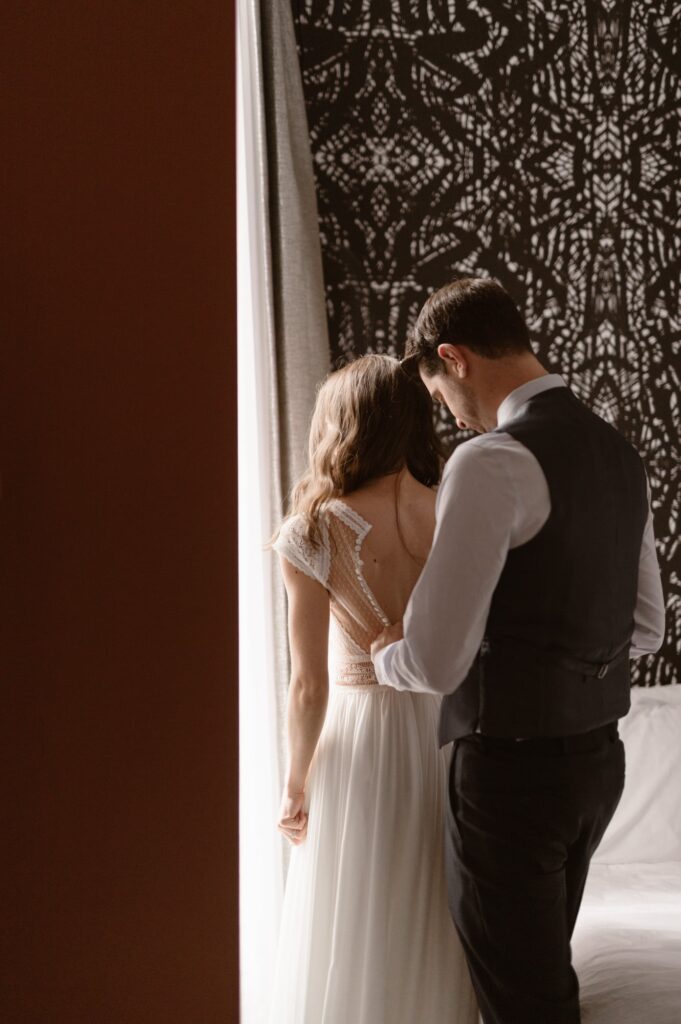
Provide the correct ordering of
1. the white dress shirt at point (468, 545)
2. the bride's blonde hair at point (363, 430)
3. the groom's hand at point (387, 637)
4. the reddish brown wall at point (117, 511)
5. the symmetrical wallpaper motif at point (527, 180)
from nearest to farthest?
the reddish brown wall at point (117, 511) < the white dress shirt at point (468, 545) < the groom's hand at point (387, 637) < the bride's blonde hair at point (363, 430) < the symmetrical wallpaper motif at point (527, 180)

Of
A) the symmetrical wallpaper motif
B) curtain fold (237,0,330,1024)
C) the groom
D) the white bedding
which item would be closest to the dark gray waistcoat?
the groom

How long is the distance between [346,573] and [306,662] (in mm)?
193

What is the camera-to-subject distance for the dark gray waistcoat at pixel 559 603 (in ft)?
4.54

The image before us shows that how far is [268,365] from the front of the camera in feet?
8.20

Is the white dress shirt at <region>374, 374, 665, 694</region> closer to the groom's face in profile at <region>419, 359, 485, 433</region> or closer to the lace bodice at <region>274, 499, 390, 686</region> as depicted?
the groom's face in profile at <region>419, 359, 485, 433</region>

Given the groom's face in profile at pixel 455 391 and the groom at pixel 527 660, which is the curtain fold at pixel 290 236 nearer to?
the groom's face in profile at pixel 455 391

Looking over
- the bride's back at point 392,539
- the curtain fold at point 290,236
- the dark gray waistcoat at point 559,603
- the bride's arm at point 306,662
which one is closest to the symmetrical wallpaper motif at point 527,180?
the curtain fold at point 290,236

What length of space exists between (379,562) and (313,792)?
Answer: 48 cm

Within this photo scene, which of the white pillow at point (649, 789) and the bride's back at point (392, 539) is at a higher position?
the bride's back at point (392, 539)

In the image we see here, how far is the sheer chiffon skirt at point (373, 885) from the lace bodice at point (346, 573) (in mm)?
69

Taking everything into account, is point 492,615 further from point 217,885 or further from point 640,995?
point 640,995

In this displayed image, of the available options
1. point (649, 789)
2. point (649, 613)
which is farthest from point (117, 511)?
point (649, 789)

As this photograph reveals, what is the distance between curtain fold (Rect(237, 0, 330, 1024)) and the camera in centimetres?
245

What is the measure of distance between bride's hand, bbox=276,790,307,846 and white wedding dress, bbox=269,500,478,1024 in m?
0.02
